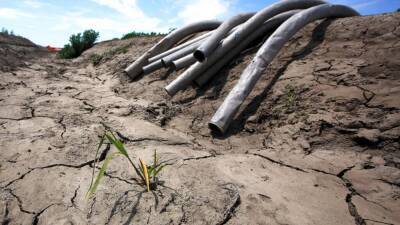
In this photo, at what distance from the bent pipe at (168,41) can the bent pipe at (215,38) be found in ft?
4.49

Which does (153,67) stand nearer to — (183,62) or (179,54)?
(179,54)

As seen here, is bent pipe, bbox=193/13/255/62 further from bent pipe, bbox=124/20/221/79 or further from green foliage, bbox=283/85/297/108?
bent pipe, bbox=124/20/221/79

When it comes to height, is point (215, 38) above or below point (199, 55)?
above

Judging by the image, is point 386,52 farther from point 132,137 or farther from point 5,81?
point 5,81

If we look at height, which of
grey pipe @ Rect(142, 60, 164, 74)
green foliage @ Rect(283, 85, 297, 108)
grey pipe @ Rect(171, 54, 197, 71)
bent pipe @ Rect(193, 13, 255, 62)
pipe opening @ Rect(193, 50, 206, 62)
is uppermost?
bent pipe @ Rect(193, 13, 255, 62)

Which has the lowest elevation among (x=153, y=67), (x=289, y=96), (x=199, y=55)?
(x=289, y=96)

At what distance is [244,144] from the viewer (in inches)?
116

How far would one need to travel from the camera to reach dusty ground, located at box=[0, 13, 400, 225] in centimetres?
187

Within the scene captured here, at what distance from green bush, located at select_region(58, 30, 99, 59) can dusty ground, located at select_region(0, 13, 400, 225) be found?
15.2 feet

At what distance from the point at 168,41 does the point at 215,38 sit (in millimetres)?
1860

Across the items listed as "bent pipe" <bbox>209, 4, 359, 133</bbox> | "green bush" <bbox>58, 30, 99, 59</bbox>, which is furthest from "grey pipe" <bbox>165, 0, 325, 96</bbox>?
"green bush" <bbox>58, 30, 99, 59</bbox>

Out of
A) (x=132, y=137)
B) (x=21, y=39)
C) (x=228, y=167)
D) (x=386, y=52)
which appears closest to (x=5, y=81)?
(x=132, y=137)

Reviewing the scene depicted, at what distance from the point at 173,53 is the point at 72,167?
3.11 metres

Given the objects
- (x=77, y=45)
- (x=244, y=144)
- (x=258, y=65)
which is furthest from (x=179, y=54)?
(x=77, y=45)
